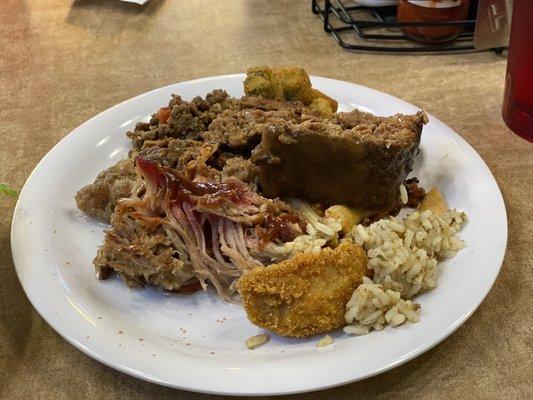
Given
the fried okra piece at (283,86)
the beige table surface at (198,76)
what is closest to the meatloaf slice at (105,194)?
the beige table surface at (198,76)

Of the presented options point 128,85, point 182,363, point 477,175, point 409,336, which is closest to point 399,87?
point 477,175

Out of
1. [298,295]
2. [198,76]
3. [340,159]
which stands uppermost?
[340,159]

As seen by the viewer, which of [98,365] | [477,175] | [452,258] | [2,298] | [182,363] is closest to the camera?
[182,363]

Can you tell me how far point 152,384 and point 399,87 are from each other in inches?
76.2

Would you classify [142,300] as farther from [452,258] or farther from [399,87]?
[399,87]

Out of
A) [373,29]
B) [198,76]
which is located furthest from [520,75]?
[198,76]

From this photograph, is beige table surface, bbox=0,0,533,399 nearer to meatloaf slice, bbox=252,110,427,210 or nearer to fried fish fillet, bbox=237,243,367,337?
fried fish fillet, bbox=237,243,367,337

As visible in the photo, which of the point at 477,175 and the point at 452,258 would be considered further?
the point at 477,175

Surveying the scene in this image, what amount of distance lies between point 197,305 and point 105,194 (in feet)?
1.66

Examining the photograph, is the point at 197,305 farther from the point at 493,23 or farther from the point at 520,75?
the point at 493,23

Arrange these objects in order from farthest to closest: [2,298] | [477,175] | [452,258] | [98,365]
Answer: [477,175] → [2,298] → [452,258] → [98,365]

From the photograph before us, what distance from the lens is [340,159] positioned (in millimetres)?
1729

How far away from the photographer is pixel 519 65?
7.46ft

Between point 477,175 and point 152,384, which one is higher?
point 477,175
